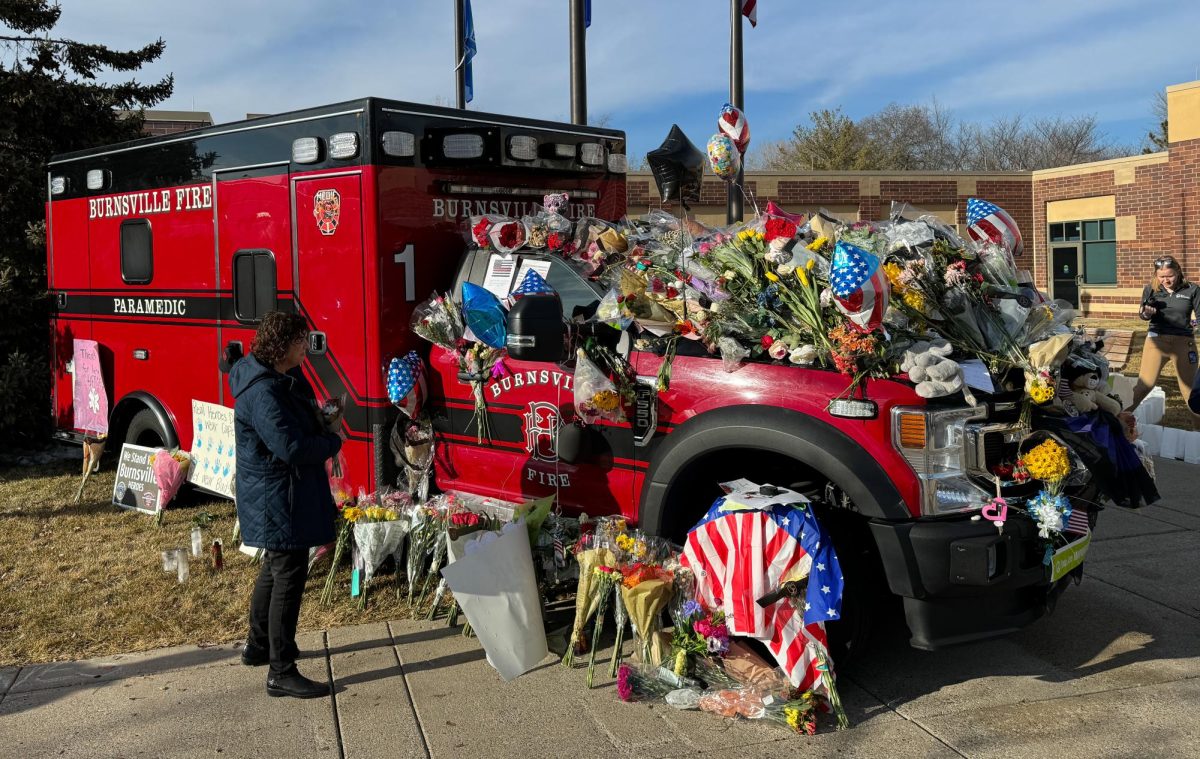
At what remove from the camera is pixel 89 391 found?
8.11 metres

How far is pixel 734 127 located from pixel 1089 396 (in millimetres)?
2754

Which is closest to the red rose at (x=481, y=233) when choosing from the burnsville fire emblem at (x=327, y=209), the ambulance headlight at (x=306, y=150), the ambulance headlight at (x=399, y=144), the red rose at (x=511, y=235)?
the red rose at (x=511, y=235)

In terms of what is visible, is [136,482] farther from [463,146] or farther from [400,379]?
[463,146]

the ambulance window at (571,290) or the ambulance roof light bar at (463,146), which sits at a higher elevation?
the ambulance roof light bar at (463,146)

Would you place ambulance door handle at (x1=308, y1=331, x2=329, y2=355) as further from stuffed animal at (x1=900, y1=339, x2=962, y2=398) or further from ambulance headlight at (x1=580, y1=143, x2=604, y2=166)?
stuffed animal at (x1=900, y1=339, x2=962, y2=398)

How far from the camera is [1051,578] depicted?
408cm

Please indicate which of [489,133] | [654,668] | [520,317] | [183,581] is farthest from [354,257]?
[654,668]

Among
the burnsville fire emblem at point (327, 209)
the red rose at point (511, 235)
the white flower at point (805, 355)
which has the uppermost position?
the burnsville fire emblem at point (327, 209)

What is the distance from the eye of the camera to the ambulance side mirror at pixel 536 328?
4.40m

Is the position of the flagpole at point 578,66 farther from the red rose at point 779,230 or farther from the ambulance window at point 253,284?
the red rose at point 779,230

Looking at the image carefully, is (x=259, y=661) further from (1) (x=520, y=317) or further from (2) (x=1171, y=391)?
(2) (x=1171, y=391)

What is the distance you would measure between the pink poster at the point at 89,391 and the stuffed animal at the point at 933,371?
21.0 feet


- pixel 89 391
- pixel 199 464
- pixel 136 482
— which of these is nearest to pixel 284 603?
pixel 199 464

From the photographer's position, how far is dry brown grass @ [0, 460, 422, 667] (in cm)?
515
